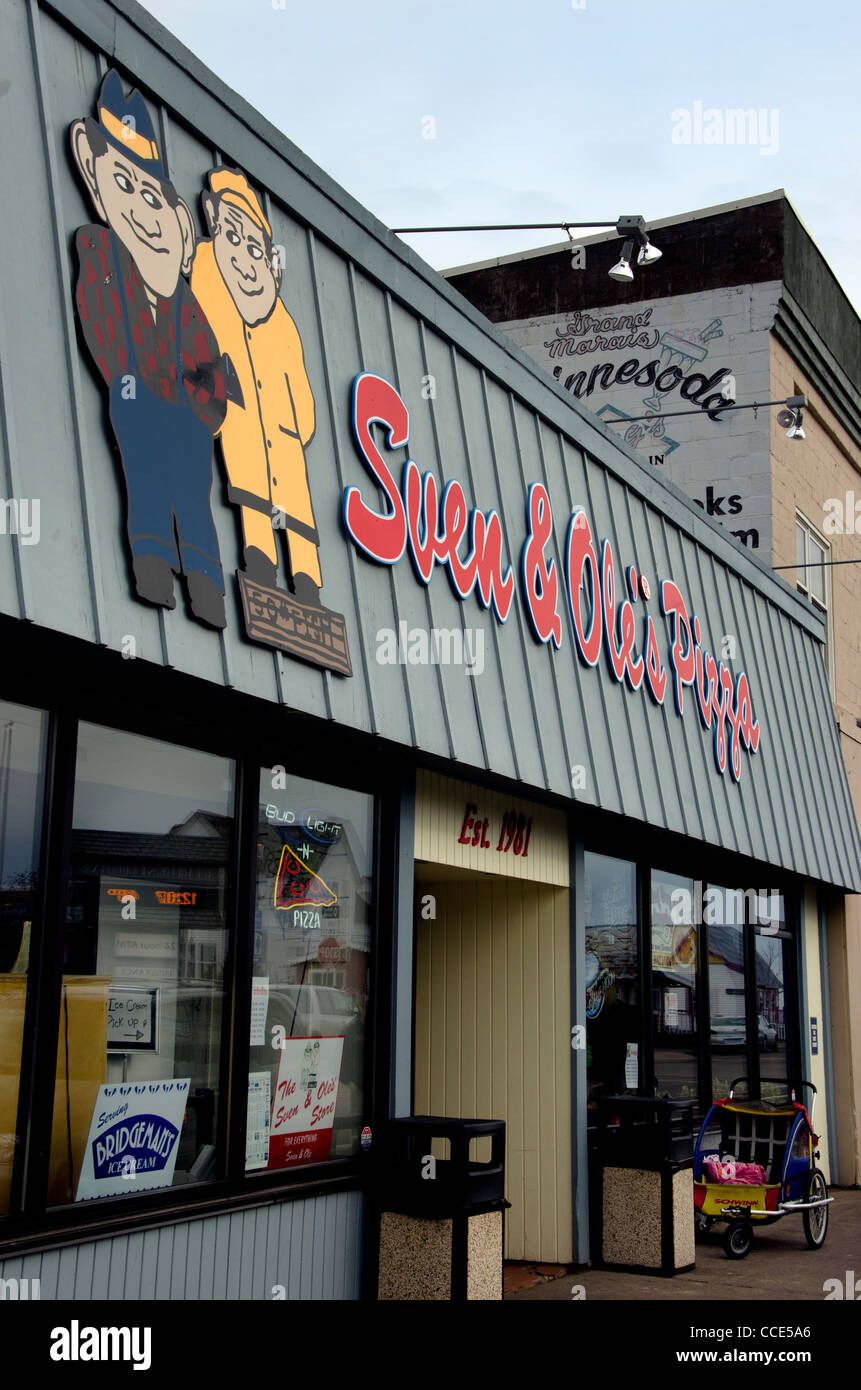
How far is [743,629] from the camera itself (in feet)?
44.4

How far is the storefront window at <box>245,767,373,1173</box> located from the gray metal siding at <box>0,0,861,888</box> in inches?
31.6

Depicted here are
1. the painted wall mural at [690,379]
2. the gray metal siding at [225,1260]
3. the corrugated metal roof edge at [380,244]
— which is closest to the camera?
the gray metal siding at [225,1260]

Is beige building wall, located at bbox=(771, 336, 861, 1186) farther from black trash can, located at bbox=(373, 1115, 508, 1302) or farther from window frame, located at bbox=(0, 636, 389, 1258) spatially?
black trash can, located at bbox=(373, 1115, 508, 1302)

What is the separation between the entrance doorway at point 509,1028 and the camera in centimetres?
1009

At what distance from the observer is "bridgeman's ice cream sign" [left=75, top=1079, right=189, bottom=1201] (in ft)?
19.7

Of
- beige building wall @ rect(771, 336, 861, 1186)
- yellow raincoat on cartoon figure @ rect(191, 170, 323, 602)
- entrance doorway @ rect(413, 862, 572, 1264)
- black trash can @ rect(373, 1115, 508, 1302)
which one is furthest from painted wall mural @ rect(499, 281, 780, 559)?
black trash can @ rect(373, 1115, 508, 1302)

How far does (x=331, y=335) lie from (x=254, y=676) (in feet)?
6.89

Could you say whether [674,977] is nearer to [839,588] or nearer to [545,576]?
[545,576]

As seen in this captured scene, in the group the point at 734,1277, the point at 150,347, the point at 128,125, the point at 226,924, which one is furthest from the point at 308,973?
the point at 734,1277

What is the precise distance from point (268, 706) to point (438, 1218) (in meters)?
3.00

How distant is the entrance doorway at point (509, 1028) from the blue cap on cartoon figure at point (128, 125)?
215 inches

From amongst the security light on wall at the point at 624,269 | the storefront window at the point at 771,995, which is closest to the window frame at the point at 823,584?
the storefront window at the point at 771,995

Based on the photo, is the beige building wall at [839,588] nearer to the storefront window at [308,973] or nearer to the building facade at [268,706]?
the building facade at [268,706]
